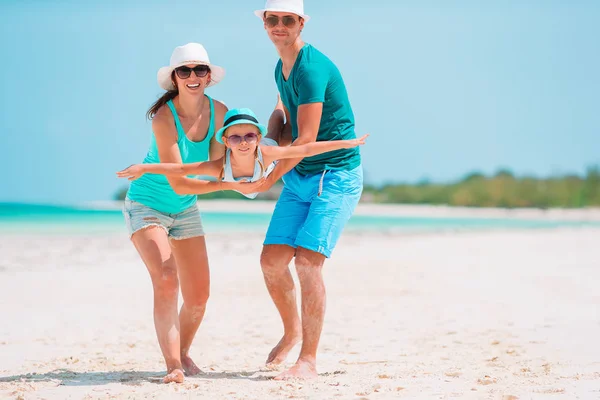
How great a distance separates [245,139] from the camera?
4.89 meters

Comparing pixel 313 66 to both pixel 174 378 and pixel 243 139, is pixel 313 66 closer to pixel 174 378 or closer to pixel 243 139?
pixel 243 139

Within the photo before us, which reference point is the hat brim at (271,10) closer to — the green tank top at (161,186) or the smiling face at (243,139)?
the green tank top at (161,186)

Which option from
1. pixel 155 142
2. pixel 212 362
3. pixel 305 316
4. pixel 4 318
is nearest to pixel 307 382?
pixel 305 316

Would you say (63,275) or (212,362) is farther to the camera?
(63,275)

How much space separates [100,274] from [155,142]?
7.34 metres

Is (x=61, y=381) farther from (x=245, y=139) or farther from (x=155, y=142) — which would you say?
(x=245, y=139)

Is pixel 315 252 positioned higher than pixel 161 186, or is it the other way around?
pixel 161 186

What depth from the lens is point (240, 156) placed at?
4938 mm

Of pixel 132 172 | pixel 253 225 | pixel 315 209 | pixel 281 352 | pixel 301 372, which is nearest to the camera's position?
pixel 132 172

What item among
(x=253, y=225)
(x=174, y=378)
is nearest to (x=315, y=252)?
(x=174, y=378)

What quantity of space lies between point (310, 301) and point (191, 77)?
1.71 metres

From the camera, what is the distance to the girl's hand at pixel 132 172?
485 centimetres

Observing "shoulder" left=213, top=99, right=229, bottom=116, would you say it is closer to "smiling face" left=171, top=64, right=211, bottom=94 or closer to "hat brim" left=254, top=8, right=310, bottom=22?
"smiling face" left=171, top=64, right=211, bottom=94

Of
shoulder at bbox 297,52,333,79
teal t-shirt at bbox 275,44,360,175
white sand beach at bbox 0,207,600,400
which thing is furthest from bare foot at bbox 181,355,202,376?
shoulder at bbox 297,52,333,79
